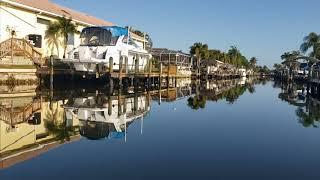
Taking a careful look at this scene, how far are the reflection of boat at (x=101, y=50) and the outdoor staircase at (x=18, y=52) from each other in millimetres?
3243

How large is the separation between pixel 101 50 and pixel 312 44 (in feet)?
281

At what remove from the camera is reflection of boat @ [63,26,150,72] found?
1391 inches

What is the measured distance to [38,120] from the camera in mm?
17078

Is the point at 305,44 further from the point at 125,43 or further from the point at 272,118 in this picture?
the point at 272,118

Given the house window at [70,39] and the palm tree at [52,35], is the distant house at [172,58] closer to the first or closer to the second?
the house window at [70,39]

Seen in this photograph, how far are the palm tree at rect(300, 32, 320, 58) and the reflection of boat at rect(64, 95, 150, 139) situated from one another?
90.1 m

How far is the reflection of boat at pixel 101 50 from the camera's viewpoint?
35.3m

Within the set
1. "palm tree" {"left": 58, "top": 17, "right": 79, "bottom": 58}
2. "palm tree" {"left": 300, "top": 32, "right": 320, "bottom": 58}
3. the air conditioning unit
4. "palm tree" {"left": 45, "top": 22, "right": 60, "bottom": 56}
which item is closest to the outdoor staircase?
the air conditioning unit

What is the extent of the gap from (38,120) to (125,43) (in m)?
24.0

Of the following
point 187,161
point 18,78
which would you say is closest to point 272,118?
point 187,161

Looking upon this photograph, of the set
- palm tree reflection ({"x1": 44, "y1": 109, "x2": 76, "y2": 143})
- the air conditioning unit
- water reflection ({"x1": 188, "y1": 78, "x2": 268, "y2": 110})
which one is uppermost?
the air conditioning unit

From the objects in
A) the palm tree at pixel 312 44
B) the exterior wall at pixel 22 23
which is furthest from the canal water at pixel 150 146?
the palm tree at pixel 312 44

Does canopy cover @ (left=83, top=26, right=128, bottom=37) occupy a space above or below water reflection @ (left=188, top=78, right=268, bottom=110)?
above

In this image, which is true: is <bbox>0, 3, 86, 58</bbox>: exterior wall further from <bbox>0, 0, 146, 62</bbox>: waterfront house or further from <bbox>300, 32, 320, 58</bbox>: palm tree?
<bbox>300, 32, 320, 58</bbox>: palm tree
